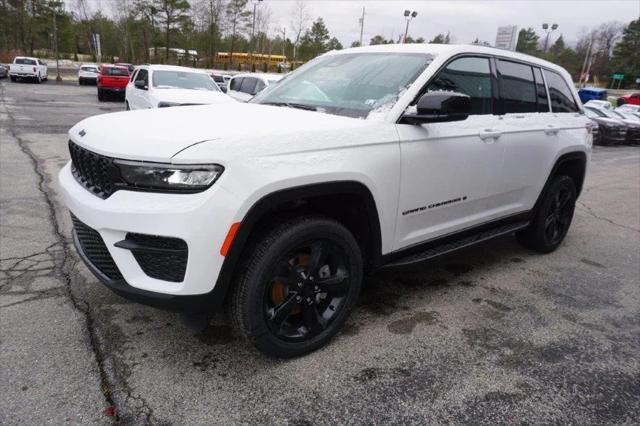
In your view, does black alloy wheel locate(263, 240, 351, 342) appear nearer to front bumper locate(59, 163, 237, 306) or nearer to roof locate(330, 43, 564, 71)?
front bumper locate(59, 163, 237, 306)

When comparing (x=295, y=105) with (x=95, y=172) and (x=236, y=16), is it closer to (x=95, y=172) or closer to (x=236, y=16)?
(x=95, y=172)

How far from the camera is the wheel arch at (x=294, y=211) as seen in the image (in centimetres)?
225

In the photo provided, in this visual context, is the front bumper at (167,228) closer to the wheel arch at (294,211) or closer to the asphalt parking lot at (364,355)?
the wheel arch at (294,211)

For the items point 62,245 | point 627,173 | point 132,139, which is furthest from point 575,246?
point 627,173

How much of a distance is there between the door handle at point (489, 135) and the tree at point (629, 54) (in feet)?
305

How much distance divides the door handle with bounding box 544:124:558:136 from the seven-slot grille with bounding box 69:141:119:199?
11.7 feet

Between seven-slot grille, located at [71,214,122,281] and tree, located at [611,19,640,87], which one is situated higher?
tree, located at [611,19,640,87]

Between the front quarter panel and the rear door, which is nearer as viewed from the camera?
the front quarter panel

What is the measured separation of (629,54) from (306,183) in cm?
9776

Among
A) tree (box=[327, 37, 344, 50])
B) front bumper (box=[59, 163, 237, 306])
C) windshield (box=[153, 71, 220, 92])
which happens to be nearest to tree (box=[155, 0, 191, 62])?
tree (box=[327, 37, 344, 50])

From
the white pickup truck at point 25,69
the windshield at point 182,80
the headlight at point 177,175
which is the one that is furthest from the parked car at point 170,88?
the white pickup truck at point 25,69

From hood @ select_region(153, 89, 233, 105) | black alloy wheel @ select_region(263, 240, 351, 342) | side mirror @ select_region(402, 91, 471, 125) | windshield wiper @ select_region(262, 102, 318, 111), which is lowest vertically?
black alloy wheel @ select_region(263, 240, 351, 342)

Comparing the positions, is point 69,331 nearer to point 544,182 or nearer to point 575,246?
point 544,182

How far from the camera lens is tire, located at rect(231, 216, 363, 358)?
2412mm
